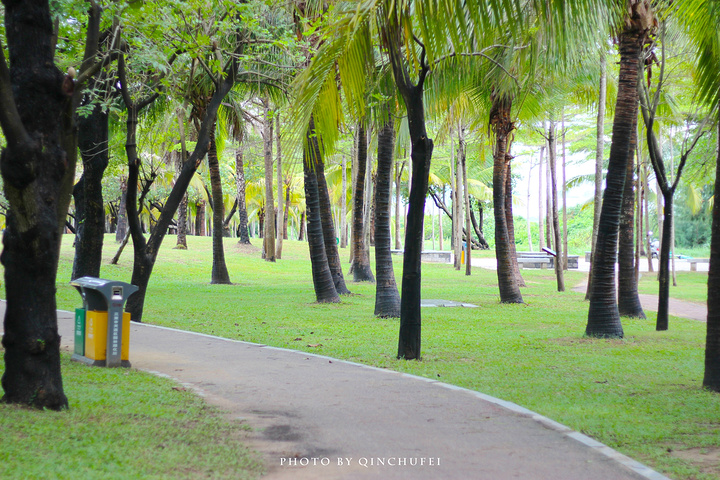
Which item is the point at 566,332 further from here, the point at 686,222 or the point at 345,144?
the point at 686,222

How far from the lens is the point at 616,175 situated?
11523 millimetres

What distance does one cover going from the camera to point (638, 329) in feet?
44.1

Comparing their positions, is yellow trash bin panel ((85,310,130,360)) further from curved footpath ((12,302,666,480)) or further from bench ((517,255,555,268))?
bench ((517,255,555,268))

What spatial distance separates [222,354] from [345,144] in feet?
89.2

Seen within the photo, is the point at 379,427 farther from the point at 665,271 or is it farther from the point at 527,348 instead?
the point at 665,271

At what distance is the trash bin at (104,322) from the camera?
762cm

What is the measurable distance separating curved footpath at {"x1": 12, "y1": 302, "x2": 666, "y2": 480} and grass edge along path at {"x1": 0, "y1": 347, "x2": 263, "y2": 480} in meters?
0.25

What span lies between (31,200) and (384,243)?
981cm

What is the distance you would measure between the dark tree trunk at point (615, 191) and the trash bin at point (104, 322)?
8.08 meters

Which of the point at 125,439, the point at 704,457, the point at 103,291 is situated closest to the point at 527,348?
the point at 704,457

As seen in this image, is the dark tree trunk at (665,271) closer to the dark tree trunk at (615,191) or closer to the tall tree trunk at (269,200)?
the dark tree trunk at (615,191)

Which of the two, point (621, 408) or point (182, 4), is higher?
point (182, 4)

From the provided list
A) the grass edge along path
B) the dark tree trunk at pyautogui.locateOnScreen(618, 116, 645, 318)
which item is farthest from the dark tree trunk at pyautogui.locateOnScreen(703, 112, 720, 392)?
the dark tree trunk at pyautogui.locateOnScreen(618, 116, 645, 318)

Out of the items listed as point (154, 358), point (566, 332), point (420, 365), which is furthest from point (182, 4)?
point (566, 332)
